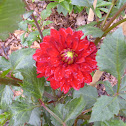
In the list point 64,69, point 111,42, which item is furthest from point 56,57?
point 111,42

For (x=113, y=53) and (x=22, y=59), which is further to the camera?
(x=22, y=59)

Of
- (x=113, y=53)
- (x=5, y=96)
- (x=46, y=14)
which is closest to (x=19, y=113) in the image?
(x=5, y=96)

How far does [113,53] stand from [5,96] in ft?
1.62

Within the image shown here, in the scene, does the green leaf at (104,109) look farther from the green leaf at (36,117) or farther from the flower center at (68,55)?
the green leaf at (36,117)

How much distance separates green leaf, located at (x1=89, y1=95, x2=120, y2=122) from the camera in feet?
1.75

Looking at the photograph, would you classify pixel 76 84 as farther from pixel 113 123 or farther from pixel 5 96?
pixel 5 96

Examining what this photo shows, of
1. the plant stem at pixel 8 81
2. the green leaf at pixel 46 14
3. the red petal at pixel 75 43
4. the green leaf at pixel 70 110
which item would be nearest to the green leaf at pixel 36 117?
the green leaf at pixel 70 110

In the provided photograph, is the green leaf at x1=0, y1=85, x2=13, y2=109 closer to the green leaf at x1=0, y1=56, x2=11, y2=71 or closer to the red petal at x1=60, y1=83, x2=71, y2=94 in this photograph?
the green leaf at x1=0, y1=56, x2=11, y2=71

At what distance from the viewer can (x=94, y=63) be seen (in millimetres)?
594

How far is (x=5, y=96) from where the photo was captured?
0.67 metres

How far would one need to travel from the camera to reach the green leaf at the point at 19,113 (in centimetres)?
63

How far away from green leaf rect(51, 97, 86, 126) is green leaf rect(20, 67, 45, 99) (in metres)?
0.12

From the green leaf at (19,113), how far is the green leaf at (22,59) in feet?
0.54

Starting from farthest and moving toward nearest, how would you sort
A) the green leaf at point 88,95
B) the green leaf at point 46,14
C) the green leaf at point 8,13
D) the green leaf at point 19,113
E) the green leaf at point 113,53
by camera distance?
the green leaf at point 46,14, the green leaf at point 88,95, the green leaf at point 19,113, the green leaf at point 113,53, the green leaf at point 8,13
